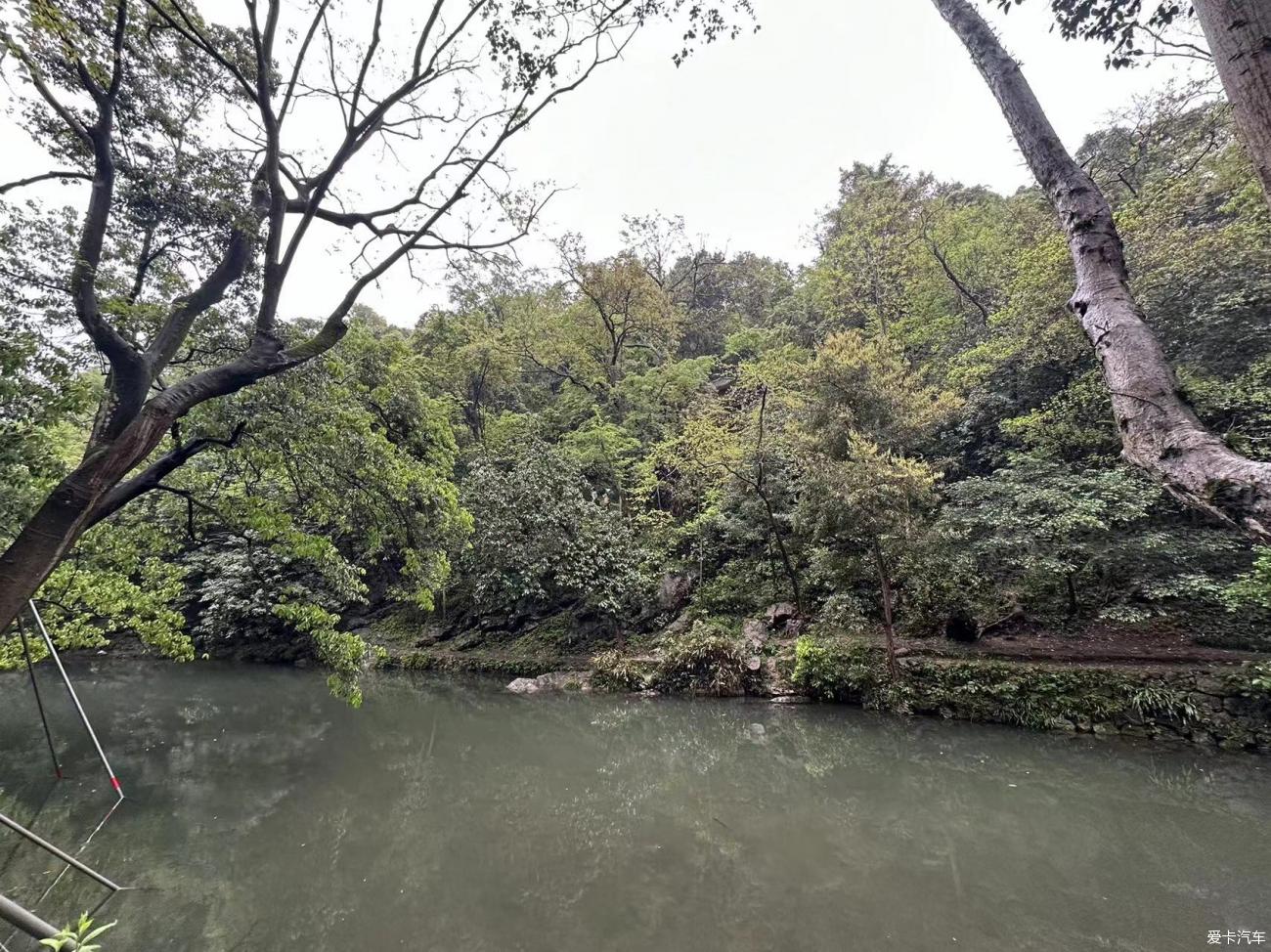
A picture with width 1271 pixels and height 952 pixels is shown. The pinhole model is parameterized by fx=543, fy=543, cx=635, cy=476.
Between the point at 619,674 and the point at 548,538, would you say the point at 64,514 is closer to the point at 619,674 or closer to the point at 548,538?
the point at 548,538

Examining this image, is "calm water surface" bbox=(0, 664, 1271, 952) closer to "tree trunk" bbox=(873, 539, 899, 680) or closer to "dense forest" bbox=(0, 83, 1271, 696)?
"tree trunk" bbox=(873, 539, 899, 680)

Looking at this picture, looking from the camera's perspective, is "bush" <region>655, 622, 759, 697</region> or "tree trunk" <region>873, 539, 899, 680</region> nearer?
"tree trunk" <region>873, 539, 899, 680</region>

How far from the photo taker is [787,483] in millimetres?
10602

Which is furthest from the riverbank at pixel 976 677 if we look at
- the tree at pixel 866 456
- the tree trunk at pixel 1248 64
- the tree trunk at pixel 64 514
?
the tree trunk at pixel 64 514

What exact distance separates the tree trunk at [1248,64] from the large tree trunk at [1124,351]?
12.9 inches

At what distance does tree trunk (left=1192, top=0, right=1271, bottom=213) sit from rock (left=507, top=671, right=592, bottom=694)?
10706 millimetres

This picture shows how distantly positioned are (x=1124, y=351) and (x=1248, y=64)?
783 mm

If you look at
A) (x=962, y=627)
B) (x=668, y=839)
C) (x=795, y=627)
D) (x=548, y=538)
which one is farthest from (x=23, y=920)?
(x=548, y=538)

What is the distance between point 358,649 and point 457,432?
11896mm

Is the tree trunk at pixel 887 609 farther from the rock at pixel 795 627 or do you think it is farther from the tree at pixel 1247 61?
the tree at pixel 1247 61

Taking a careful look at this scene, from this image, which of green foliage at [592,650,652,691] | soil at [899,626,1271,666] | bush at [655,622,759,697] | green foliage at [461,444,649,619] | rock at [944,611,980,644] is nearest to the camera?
soil at [899,626,1271,666]

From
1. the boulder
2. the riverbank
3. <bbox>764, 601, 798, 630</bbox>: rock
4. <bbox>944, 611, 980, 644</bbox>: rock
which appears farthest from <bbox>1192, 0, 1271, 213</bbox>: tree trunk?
<bbox>764, 601, 798, 630</bbox>: rock

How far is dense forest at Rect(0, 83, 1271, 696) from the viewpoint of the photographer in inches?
228

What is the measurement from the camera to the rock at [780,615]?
10.3 m
